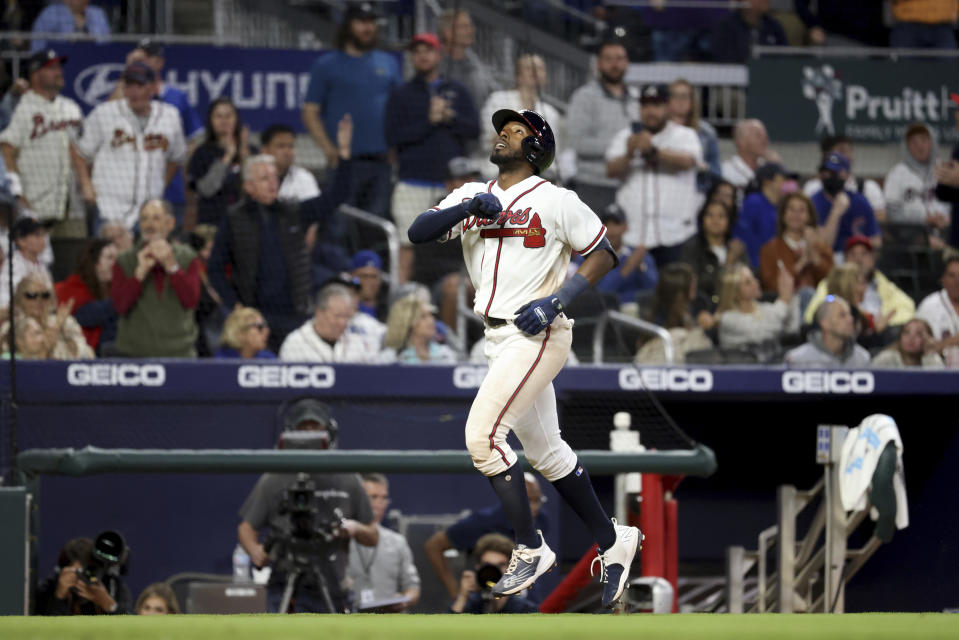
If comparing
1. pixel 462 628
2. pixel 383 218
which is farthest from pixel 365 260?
pixel 462 628

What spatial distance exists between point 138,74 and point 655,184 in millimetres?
3327

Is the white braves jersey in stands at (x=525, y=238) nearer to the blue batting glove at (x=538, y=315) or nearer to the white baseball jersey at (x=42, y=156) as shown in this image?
the blue batting glove at (x=538, y=315)

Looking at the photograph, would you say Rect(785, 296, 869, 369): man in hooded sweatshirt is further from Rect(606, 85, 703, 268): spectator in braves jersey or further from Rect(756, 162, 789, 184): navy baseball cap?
Rect(756, 162, 789, 184): navy baseball cap

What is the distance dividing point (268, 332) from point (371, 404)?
741 millimetres

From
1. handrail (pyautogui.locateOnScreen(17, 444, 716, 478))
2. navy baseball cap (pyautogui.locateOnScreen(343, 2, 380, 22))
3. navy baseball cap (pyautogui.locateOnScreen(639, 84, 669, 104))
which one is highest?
navy baseball cap (pyautogui.locateOnScreen(343, 2, 380, 22))

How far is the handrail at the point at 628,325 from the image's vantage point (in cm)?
891

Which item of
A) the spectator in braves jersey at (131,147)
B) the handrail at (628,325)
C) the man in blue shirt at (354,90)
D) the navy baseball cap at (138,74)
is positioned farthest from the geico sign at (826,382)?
the navy baseball cap at (138,74)

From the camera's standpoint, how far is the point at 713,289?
958 centimetres

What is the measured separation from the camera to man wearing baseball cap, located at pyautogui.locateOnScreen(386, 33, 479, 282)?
31.8 feet

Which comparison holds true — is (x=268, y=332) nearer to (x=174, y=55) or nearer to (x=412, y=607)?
(x=412, y=607)

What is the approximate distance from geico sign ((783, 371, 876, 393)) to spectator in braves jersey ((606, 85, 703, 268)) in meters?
1.33

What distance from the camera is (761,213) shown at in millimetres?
10180

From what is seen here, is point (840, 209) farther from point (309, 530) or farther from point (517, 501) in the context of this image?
point (517, 501)

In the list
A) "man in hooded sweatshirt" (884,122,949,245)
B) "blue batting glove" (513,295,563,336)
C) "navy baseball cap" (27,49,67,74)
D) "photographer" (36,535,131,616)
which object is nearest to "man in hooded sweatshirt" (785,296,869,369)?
"man in hooded sweatshirt" (884,122,949,245)
